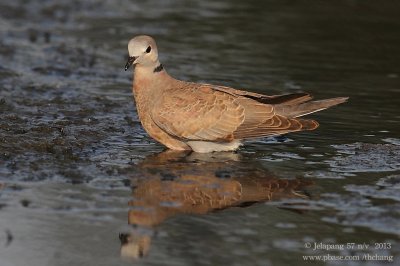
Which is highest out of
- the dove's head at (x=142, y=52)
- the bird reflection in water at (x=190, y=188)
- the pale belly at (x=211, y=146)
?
the dove's head at (x=142, y=52)

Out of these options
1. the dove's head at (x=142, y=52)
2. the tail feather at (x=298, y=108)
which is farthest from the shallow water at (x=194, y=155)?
the dove's head at (x=142, y=52)

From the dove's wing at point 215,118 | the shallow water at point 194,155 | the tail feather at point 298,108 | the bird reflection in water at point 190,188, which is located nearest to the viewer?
the shallow water at point 194,155

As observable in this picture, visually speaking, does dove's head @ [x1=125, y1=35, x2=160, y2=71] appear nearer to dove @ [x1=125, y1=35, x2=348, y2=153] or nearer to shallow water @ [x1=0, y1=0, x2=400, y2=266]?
dove @ [x1=125, y1=35, x2=348, y2=153]

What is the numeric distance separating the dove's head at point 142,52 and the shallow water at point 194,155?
0.70 m

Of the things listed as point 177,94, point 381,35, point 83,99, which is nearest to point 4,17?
point 83,99

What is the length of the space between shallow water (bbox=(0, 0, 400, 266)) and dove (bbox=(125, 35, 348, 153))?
184mm

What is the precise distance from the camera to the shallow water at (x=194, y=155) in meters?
5.70

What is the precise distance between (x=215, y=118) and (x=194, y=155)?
35 cm

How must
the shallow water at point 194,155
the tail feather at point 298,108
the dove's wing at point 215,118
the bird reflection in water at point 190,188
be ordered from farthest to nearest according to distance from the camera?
the tail feather at point 298,108 < the dove's wing at point 215,118 < the bird reflection in water at point 190,188 < the shallow water at point 194,155

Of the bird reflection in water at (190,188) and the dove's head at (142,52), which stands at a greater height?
the dove's head at (142,52)

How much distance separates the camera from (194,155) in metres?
7.75

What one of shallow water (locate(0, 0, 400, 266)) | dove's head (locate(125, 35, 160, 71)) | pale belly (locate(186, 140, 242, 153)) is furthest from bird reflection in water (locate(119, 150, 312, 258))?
dove's head (locate(125, 35, 160, 71))

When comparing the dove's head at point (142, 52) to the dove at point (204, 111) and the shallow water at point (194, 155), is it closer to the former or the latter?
the dove at point (204, 111)

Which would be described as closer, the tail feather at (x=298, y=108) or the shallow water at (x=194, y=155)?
the shallow water at (x=194, y=155)
